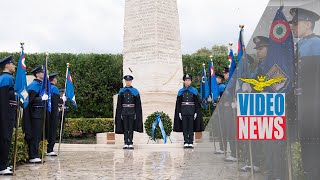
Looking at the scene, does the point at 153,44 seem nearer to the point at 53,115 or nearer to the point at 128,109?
the point at 128,109

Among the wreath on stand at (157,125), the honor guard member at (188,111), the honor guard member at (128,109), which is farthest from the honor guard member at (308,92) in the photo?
the wreath on stand at (157,125)

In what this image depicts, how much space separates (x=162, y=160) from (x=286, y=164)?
16.1 ft

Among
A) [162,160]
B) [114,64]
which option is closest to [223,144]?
[162,160]

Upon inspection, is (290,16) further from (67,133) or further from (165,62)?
(67,133)

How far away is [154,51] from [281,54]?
11.6 m

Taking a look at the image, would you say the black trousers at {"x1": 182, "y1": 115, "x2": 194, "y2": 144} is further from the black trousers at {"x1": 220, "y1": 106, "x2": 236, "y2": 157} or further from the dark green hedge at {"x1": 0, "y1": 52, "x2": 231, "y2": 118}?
the dark green hedge at {"x1": 0, "y1": 52, "x2": 231, "y2": 118}

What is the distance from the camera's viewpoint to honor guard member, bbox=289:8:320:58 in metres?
4.44

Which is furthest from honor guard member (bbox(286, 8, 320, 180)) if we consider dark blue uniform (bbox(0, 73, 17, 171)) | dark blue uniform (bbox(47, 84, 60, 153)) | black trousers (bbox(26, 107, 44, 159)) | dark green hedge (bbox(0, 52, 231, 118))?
dark green hedge (bbox(0, 52, 231, 118))

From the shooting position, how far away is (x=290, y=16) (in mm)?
4605

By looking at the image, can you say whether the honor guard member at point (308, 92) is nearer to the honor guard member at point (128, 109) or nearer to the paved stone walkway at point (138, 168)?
the paved stone walkway at point (138, 168)

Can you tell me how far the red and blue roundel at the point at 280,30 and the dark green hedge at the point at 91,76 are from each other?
19678 mm

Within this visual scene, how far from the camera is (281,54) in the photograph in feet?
15.2

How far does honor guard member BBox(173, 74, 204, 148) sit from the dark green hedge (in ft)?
37.4

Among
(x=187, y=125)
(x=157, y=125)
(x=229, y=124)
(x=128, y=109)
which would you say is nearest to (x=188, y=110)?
(x=187, y=125)
